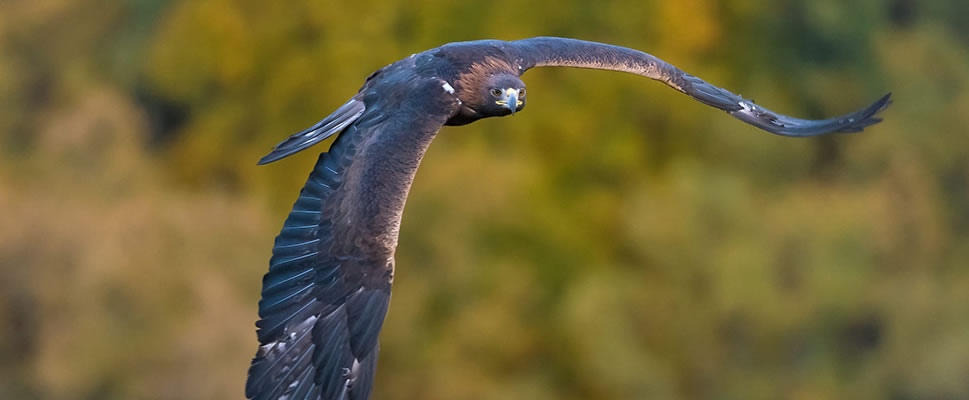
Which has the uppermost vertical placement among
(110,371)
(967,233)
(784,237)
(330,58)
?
(330,58)

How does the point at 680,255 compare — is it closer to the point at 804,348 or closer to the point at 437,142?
the point at 804,348

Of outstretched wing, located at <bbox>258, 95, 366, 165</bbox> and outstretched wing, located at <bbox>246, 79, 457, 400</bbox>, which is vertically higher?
outstretched wing, located at <bbox>258, 95, 366, 165</bbox>

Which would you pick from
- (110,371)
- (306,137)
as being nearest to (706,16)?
(110,371)

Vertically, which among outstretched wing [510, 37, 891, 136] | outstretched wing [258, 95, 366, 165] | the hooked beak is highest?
outstretched wing [510, 37, 891, 136]

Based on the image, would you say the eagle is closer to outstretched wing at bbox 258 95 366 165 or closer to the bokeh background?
outstretched wing at bbox 258 95 366 165

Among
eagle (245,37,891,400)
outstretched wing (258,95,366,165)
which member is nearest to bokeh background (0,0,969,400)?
outstretched wing (258,95,366,165)

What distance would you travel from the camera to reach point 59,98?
36344 millimetres

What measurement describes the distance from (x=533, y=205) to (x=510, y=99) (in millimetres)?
23351

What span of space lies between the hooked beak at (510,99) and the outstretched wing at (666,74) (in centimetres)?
50

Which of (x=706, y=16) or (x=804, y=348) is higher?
(x=706, y=16)

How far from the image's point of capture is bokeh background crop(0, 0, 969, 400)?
80.0 feet

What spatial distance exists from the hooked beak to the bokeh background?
1378cm

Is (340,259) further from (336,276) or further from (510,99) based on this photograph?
(510,99)

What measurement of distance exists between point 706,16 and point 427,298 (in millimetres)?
13740
